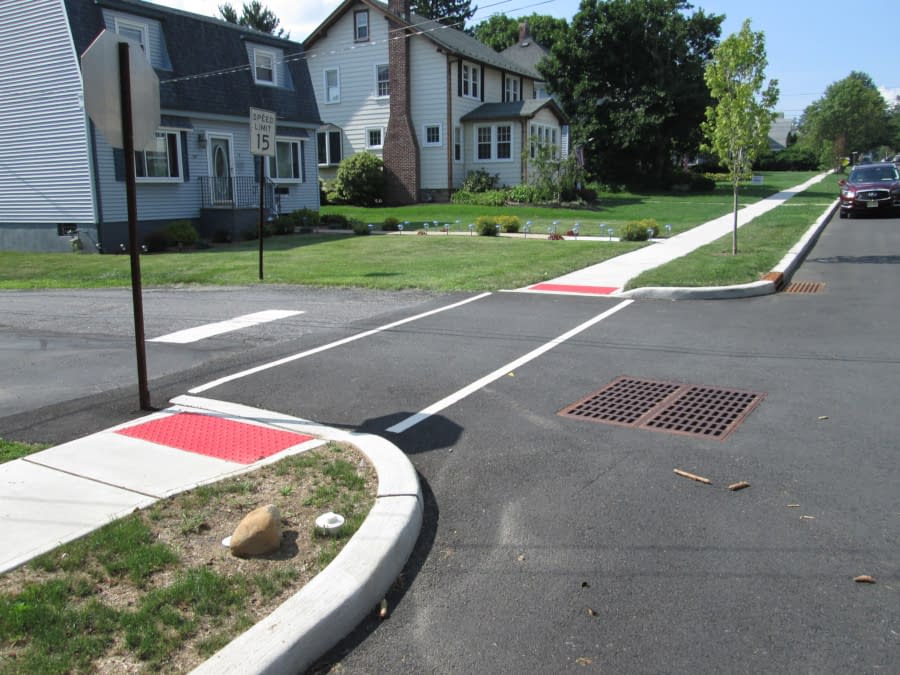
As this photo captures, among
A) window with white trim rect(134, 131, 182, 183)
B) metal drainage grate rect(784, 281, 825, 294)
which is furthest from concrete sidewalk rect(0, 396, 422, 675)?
window with white trim rect(134, 131, 182, 183)

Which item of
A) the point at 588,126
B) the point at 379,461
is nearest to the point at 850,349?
the point at 379,461

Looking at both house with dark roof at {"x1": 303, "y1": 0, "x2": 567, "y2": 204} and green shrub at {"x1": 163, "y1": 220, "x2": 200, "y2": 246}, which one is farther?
house with dark roof at {"x1": 303, "y1": 0, "x2": 567, "y2": 204}

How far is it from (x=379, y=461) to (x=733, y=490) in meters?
2.14

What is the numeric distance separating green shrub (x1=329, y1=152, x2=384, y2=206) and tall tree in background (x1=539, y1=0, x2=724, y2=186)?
16141mm

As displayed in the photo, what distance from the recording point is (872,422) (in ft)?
18.9

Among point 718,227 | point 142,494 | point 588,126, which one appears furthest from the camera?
point 588,126

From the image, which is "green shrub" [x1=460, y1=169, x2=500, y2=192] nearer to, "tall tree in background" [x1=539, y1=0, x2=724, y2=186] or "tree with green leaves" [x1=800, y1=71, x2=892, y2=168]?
"tall tree in background" [x1=539, y1=0, x2=724, y2=186]

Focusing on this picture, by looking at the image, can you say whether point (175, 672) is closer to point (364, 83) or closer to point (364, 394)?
point (364, 394)

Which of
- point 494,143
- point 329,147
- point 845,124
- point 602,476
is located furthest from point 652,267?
point 845,124

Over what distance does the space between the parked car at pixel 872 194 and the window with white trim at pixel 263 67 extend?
20.7 m

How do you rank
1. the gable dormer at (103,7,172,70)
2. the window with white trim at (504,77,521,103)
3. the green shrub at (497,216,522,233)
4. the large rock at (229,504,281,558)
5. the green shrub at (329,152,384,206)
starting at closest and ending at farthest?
1. the large rock at (229,504,281,558)
2. the gable dormer at (103,7,172,70)
3. the green shrub at (497,216,522,233)
4. the green shrub at (329,152,384,206)
5. the window with white trim at (504,77,521,103)

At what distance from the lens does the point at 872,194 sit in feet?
87.9

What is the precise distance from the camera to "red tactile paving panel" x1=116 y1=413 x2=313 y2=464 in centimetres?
520

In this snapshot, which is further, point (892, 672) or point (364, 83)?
point (364, 83)
